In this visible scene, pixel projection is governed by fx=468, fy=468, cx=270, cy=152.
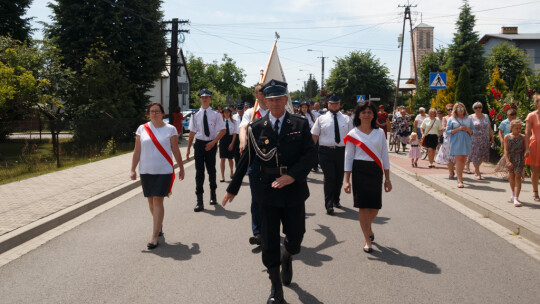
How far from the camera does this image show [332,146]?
25.2ft

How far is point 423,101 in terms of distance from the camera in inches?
1305

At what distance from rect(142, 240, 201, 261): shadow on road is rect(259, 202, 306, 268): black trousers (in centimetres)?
161

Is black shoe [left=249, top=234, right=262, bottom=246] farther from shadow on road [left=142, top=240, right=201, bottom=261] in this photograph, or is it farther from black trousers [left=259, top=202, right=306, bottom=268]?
black trousers [left=259, top=202, right=306, bottom=268]

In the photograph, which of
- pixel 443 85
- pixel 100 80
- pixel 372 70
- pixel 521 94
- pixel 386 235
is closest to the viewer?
pixel 386 235

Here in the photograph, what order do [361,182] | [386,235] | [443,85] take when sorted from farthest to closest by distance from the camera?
[443,85]
[386,235]
[361,182]

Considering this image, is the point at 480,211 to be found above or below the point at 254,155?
below

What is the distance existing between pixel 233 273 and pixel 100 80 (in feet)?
68.6

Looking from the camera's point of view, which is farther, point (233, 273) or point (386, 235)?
point (386, 235)

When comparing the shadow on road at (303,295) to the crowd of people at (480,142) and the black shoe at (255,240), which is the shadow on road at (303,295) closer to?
the black shoe at (255,240)

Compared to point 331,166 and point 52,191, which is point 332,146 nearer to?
point 331,166

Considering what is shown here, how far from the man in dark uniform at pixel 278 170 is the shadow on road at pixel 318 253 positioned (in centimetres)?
115

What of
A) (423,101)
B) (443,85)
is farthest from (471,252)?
(423,101)

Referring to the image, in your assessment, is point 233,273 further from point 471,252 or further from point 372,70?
point 372,70

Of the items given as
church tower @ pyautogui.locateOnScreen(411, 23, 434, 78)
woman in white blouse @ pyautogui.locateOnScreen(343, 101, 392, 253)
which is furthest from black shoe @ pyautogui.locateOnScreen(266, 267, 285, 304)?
church tower @ pyautogui.locateOnScreen(411, 23, 434, 78)
